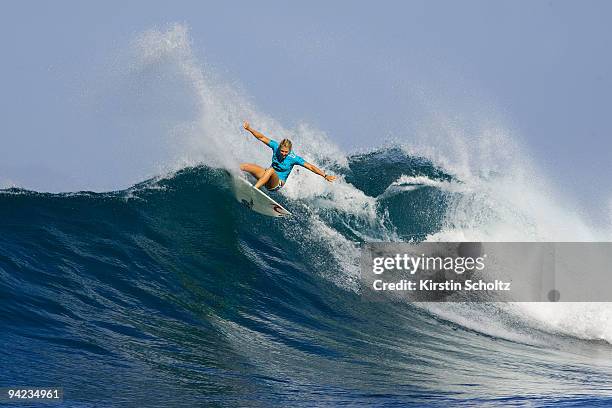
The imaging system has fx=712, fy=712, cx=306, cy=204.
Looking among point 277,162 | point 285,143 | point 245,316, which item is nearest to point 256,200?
point 277,162

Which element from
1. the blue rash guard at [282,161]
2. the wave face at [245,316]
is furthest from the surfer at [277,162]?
the wave face at [245,316]

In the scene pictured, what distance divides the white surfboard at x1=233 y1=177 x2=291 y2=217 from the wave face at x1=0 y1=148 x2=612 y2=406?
0.17 metres

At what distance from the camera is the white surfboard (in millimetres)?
12125

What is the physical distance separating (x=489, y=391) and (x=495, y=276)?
5.62 metres

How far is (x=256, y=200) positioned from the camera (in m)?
12.3

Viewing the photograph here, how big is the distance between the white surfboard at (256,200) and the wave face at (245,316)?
169mm

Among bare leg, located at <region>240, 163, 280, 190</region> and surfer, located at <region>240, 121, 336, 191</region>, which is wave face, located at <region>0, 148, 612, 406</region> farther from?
surfer, located at <region>240, 121, 336, 191</region>

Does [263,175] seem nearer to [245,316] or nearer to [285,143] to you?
[285,143]

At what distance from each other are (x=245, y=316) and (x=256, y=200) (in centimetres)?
327

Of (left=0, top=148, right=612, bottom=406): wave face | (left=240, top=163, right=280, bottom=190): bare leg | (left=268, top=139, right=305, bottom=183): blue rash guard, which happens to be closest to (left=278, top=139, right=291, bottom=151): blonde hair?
(left=268, top=139, right=305, bottom=183): blue rash guard

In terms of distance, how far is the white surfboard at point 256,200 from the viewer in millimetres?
12125

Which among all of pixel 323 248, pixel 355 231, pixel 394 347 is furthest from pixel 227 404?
pixel 355 231

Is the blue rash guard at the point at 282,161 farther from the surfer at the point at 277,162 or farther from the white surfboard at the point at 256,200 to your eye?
the white surfboard at the point at 256,200

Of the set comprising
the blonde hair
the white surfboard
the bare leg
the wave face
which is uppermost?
the blonde hair
